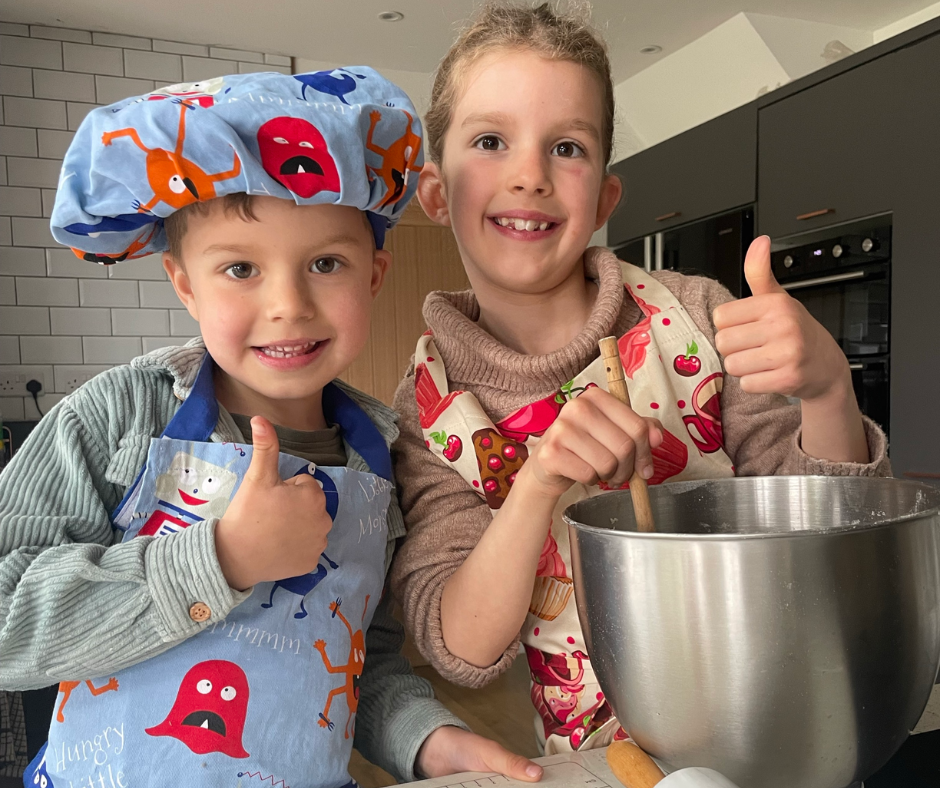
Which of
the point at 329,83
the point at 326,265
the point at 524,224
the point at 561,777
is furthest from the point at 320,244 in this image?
the point at 561,777

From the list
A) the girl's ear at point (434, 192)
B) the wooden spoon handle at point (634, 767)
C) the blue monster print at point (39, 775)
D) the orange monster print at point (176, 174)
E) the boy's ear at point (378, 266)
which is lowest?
the blue monster print at point (39, 775)

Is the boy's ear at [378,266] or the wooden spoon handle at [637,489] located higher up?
the boy's ear at [378,266]

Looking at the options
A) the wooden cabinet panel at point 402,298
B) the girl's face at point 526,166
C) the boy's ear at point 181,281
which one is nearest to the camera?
the boy's ear at point 181,281

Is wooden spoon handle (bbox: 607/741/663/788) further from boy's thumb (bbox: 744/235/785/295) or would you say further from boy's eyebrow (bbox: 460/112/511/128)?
boy's eyebrow (bbox: 460/112/511/128)

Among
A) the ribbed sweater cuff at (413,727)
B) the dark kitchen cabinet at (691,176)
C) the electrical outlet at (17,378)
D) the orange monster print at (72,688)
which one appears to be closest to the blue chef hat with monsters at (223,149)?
the orange monster print at (72,688)

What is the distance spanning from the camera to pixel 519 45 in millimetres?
866

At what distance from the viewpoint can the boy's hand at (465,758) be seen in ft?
1.89

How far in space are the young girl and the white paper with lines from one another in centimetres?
15

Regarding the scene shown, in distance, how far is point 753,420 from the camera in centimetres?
85

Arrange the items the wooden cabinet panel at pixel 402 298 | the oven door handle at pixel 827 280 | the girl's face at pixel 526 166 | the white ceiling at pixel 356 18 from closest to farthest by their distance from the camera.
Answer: the girl's face at pixel 526 166 → the oven door handle at pixel 827 280 → the white ceiling at pixel 356 18 → the wooden cabinet panel at pixel 402 298

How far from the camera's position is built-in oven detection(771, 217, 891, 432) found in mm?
2467

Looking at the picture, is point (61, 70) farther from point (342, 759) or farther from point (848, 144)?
point (342, 759)

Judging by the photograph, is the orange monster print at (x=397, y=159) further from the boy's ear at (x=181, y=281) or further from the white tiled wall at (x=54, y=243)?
the white tiled wall at (x=54, y=243)

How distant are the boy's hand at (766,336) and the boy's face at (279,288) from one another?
13.0 inches
